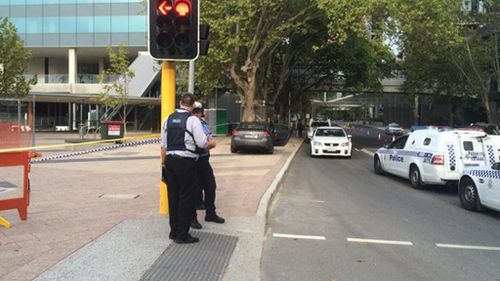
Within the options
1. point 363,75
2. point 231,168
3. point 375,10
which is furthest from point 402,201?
point 363,75

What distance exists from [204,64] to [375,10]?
941 cm

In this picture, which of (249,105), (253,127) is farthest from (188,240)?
(249,105)

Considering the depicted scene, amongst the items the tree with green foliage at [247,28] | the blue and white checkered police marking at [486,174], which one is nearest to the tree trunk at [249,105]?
the tree with green foliage at [247,28]

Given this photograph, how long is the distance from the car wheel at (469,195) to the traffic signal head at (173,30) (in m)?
6.34

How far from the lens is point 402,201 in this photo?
37.3ft

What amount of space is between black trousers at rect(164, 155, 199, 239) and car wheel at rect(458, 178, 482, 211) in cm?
633

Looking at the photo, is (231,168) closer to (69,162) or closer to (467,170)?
(69,162)

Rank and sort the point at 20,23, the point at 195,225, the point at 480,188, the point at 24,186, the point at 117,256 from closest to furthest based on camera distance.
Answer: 1. the point at 117,256
2. the point at 195,225
3. the point at 24,186
4. the point at 480,188
5. the point at 20,23

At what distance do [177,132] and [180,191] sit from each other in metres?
0.73

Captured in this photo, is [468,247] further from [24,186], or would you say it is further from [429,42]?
[429,42]

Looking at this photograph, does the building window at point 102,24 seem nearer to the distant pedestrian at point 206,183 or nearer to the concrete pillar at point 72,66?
the concrete pillar at point 72,66

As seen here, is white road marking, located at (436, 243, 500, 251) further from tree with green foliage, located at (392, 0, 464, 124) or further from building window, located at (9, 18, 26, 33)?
building window, located at (9, 18, 26, 33)

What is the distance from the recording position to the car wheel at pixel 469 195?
1027cm

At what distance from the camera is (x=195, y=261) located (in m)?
5.79
